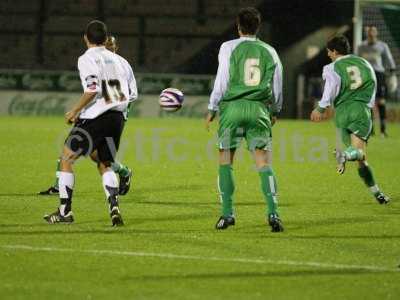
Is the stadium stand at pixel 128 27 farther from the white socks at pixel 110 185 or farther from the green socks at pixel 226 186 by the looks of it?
the green socks at pixel 226 186

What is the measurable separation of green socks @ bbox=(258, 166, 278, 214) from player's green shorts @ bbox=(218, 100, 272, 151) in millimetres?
213

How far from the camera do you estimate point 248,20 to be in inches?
368

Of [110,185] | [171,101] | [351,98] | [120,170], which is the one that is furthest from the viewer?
[120,170]

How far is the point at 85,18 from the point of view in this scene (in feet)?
128

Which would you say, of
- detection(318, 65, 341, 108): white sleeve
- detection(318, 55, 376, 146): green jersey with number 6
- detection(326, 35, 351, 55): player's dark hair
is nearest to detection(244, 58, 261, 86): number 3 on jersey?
detection(318, 65, 341, 108): white sleeve

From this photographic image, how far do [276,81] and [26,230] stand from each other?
A: 8.34 ft

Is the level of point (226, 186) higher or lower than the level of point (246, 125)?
lower

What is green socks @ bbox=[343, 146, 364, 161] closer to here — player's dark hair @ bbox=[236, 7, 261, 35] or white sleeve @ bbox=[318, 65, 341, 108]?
white sleeve @ bbox=[318, 65, 341, 108]

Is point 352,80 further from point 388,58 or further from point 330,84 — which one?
point 388,58

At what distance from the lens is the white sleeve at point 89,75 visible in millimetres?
9430

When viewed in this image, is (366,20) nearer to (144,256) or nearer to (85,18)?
(85,18)

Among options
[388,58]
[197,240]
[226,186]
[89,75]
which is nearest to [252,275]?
[197,240]

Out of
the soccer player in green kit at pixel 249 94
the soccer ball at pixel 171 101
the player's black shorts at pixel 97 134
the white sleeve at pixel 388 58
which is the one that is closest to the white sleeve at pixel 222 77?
the soccer player in green kit at pixel 249 94

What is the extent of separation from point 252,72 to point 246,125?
0.47 m
